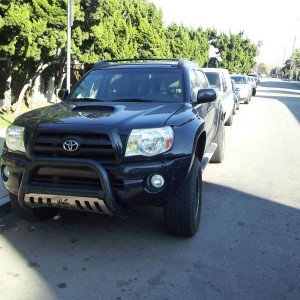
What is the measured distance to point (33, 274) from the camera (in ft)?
11.6

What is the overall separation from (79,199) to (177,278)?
3.47ft

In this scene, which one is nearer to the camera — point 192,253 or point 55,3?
point 192,253

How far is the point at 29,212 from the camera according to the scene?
4453 millimetres

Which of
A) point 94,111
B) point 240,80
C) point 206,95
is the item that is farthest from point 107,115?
point 240,80

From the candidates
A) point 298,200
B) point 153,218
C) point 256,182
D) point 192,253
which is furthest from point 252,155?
point 192,253

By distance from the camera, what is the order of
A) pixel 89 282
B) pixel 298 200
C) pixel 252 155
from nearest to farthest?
pixel 89 282 → pixel 298 200 → pixel 252 155

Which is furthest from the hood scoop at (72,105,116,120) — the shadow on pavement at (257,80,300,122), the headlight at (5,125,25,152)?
the shadow on pavement at (257,80,300,122)

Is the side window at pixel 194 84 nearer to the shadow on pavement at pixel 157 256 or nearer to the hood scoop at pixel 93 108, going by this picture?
the hood scoop at pixel 93 108

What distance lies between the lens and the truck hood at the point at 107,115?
12.2 ft

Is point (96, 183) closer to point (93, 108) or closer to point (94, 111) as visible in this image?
point (94, 111)

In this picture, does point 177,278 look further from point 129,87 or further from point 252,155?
point 252,155

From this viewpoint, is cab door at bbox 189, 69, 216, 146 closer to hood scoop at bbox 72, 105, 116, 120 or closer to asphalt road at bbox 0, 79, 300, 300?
asphalt road at bbox 0, 79, 300, 300

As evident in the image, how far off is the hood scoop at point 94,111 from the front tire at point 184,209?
99cm

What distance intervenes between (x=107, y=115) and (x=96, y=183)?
2.22 feet
